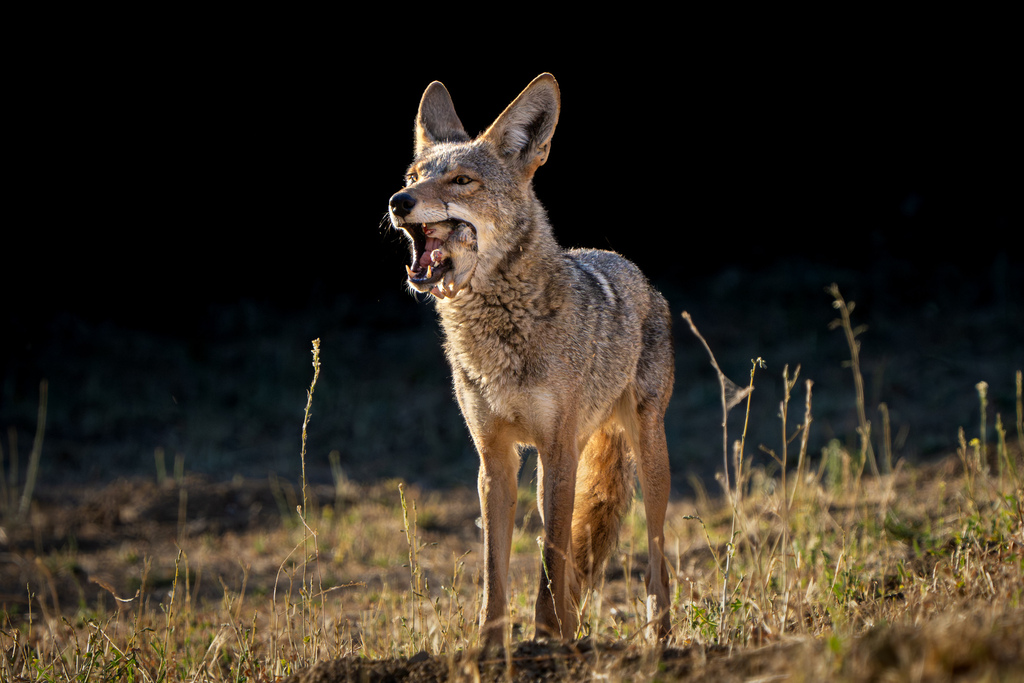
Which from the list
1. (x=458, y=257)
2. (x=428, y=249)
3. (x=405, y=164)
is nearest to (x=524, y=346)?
(x=458, y=257)

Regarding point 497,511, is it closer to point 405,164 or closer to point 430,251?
point 430,251

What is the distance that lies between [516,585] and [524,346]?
212 centimetres

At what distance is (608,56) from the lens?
14.4 m

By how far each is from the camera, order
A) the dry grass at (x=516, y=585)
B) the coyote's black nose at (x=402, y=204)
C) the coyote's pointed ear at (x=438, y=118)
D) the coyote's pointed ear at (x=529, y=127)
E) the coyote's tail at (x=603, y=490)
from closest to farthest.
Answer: the dry grass at (x=516, y=585) → the coyote's black nose at (x=402, y=204) → the coyote's pointed ear at (x=529, y=127) → the coyote's tail at (x=603, y=490) → the coyote's pointed ear at (x=438, y=118)

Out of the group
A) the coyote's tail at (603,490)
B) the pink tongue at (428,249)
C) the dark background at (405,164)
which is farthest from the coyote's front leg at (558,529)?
the dark background at (405,164)

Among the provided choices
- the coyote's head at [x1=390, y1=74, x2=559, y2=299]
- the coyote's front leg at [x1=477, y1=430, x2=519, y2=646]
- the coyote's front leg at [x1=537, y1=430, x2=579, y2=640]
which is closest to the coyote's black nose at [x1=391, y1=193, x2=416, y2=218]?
the coyote's head at [x1=390, y1=74, x2=559, y2=299]

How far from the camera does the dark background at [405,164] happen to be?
13430 millimetres

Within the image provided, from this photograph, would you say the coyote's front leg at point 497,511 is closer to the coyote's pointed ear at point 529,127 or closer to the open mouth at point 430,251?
the open mouth at point 430,251

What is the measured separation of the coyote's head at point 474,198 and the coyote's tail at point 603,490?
1.18 metres

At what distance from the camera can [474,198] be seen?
3.76m

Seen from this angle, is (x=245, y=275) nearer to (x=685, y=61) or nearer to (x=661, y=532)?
(x=685, y=61)

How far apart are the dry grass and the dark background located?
220 inches

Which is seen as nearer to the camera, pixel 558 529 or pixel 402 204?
pixel 402 204

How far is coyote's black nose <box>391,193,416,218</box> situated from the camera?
11.4 ft
